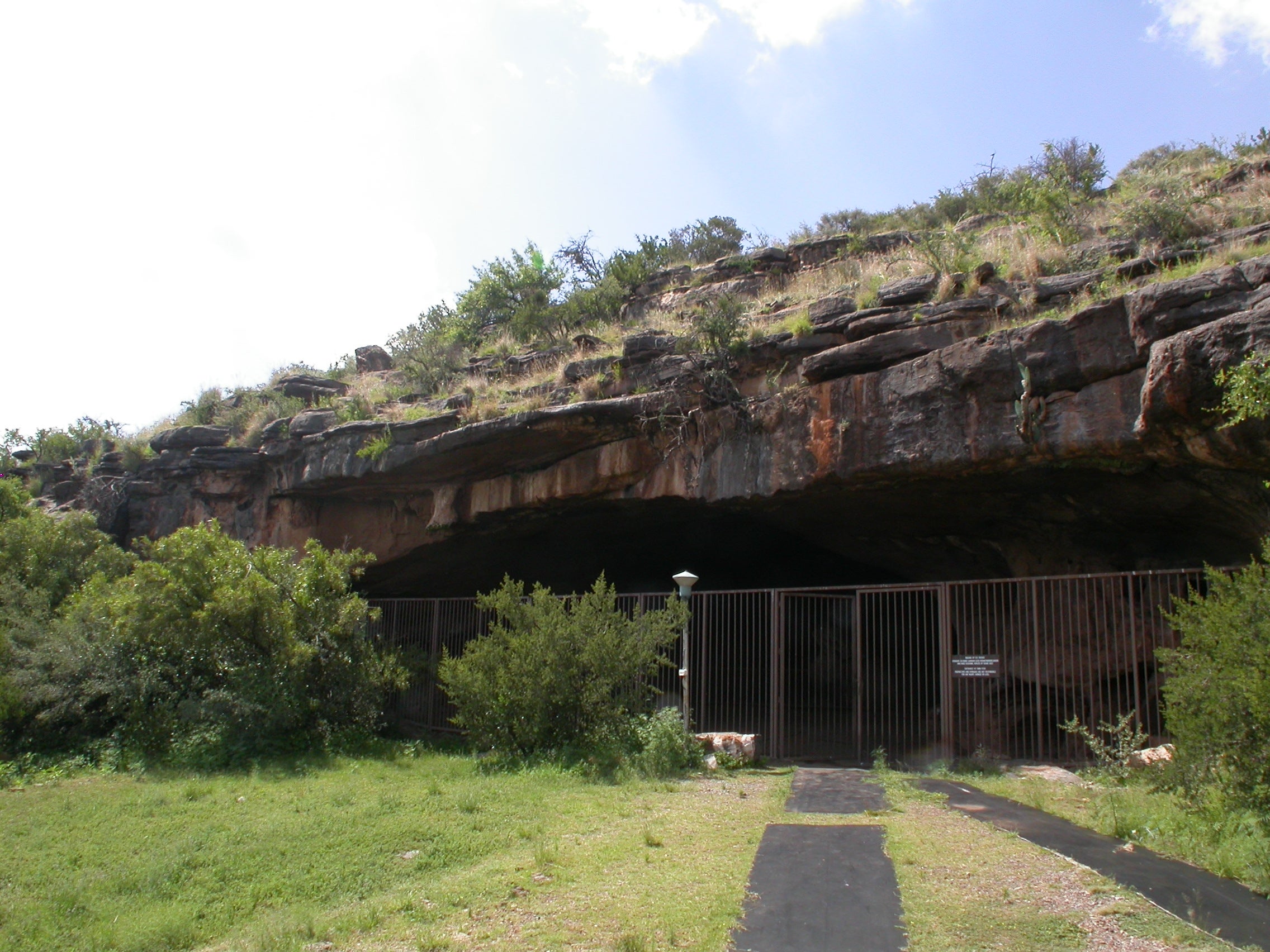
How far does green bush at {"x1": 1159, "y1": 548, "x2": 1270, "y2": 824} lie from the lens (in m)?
6.70

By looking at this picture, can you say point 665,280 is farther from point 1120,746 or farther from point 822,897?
point 822,897

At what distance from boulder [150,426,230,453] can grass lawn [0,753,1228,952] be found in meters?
11.2

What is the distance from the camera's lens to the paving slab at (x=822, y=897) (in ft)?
17.5

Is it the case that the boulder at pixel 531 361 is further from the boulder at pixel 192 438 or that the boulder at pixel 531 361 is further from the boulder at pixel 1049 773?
the boulder at pixel 1049 773

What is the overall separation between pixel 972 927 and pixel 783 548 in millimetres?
13969

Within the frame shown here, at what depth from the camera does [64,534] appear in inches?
742

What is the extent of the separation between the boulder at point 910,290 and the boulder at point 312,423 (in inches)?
444

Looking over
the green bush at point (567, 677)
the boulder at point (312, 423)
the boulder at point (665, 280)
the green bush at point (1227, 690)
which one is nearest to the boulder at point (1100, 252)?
the green bush at point (1227, 690)

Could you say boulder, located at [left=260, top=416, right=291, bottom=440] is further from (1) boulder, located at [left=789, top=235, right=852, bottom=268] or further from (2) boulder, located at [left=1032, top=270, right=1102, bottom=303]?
(2) boulder, located at [left=1032, top=270, right=1102, bottom=303]

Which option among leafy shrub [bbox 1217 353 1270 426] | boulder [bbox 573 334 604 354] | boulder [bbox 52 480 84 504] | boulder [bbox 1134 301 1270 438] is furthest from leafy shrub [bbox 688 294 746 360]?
boulder [bbox 52 480 84 504]

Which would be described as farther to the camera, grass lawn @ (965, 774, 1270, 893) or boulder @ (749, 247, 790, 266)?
boulder @ (749, 247, 790, 266)

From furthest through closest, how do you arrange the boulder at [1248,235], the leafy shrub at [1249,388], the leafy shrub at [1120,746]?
the boulder at [1248,235] → the leafy shrub at [1120,746] → the leafy shrub at [1249,388]

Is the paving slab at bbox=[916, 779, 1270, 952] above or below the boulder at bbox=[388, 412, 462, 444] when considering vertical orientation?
below

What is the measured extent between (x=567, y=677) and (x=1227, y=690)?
7.55 meters
